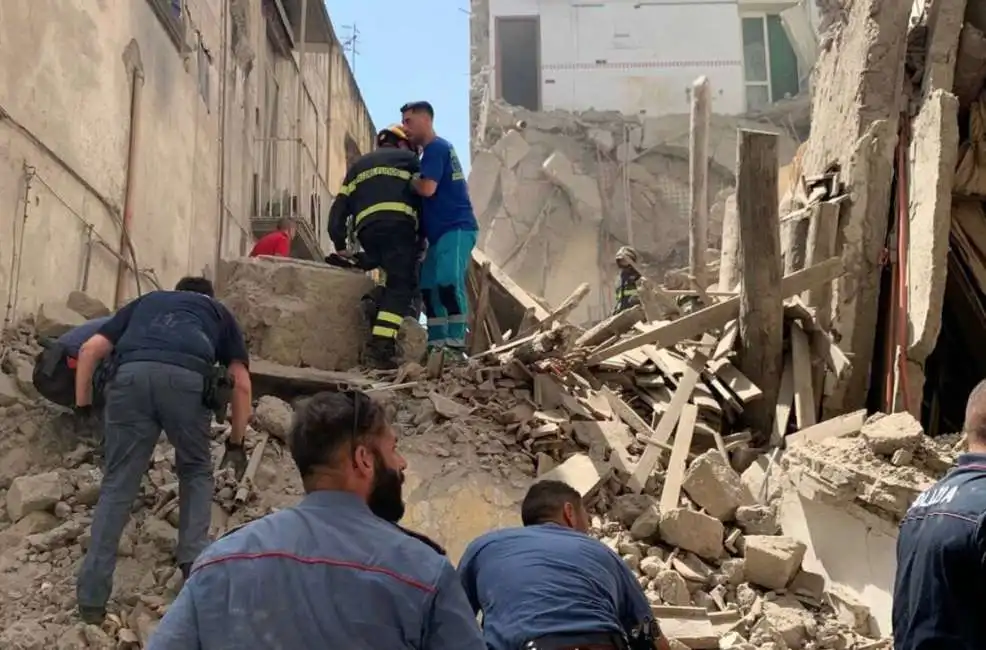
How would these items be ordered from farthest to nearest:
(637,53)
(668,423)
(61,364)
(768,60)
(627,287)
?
(768,60) < (637,53) < (627,287) < (668,423) < (61,364)

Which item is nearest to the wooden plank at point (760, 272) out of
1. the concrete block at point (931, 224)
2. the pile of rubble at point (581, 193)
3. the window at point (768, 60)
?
the concrete block at point (931, 224)

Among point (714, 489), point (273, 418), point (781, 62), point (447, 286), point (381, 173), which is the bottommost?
point (714, 489)

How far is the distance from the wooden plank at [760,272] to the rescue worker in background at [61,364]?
386cm

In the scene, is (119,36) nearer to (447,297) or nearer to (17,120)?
(17,120)

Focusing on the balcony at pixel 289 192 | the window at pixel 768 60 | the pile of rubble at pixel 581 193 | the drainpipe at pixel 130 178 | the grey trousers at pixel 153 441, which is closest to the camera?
the grey trousers at pixel 153 441

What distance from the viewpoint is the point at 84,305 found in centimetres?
684

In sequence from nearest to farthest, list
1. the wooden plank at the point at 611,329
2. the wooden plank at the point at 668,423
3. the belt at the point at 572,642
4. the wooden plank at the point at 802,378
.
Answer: the belt at the point at 572,642, the wooden plank at the point at 668,423, the wooden plank at the point at 802,378, the wooden plank at the point at 611,329

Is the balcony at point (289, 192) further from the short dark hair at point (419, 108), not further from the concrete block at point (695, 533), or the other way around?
the concrete block at point (695, 533)

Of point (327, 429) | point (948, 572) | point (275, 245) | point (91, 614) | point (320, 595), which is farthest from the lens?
point (275, 245)

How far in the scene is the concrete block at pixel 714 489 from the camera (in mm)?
5645

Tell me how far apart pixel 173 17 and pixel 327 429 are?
845 centimetres

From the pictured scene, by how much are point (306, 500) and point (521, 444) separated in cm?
411

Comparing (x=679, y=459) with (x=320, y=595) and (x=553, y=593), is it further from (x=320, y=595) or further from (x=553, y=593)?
(x=320, y=595)

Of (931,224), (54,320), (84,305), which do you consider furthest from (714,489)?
(84,305)
